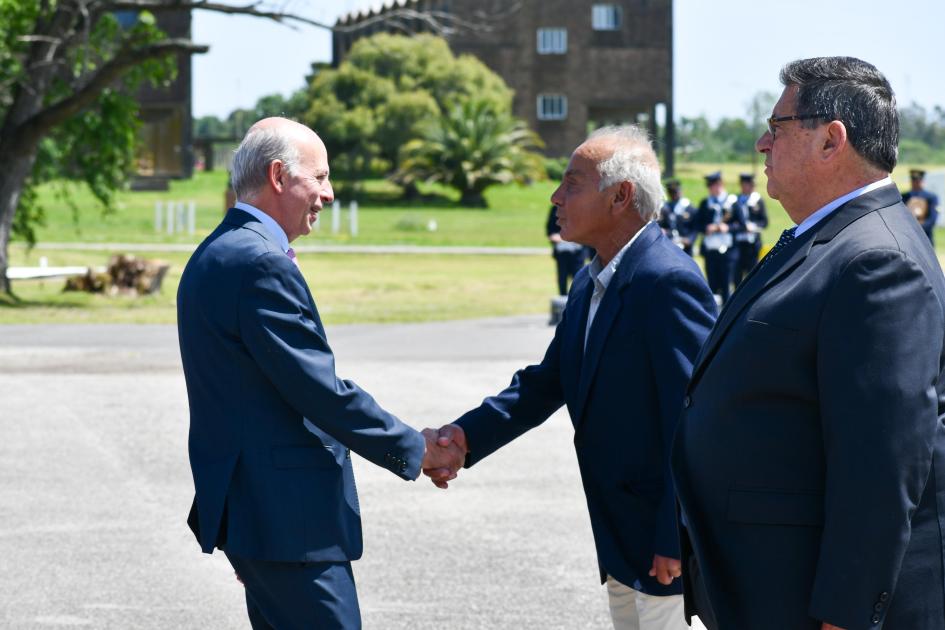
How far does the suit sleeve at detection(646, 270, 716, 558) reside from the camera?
411cm

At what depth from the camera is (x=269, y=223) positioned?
3.95 m

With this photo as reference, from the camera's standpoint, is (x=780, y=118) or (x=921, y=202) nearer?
A: (x=780, y=118)

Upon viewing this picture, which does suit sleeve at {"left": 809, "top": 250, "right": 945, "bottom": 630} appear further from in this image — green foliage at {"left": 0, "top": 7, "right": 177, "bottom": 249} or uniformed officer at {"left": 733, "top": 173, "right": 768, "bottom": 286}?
green foliage at {"left": 0, "top": 7, "right": 177, "bottom": 249}

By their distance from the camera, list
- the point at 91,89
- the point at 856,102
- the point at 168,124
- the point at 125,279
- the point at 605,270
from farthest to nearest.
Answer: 1. the point at 168,124
2. the point at 125,279
3. the point at 91,89
4. the point at 605,270
5. the point at 856,102

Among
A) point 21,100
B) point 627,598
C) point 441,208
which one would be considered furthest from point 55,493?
point 441,208

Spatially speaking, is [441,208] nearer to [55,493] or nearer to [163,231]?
[163,231]

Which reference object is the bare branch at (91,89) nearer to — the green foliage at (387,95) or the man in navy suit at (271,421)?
the man in navy suit at (271,421)

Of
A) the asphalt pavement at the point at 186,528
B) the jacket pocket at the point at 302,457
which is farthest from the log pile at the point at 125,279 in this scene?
the jacket pocket at the point at 302,457

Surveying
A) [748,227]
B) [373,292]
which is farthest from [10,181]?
[748,227]

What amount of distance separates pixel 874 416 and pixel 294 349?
148 centimetres

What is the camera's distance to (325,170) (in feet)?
13.3

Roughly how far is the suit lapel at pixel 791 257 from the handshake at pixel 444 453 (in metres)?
1.63

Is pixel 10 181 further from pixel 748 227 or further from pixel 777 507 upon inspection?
pixel 777 507

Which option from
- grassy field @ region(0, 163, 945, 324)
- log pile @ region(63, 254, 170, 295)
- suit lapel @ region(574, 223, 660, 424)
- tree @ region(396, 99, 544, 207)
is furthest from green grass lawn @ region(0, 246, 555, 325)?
tree @ region(396, 99, 544, 207)
